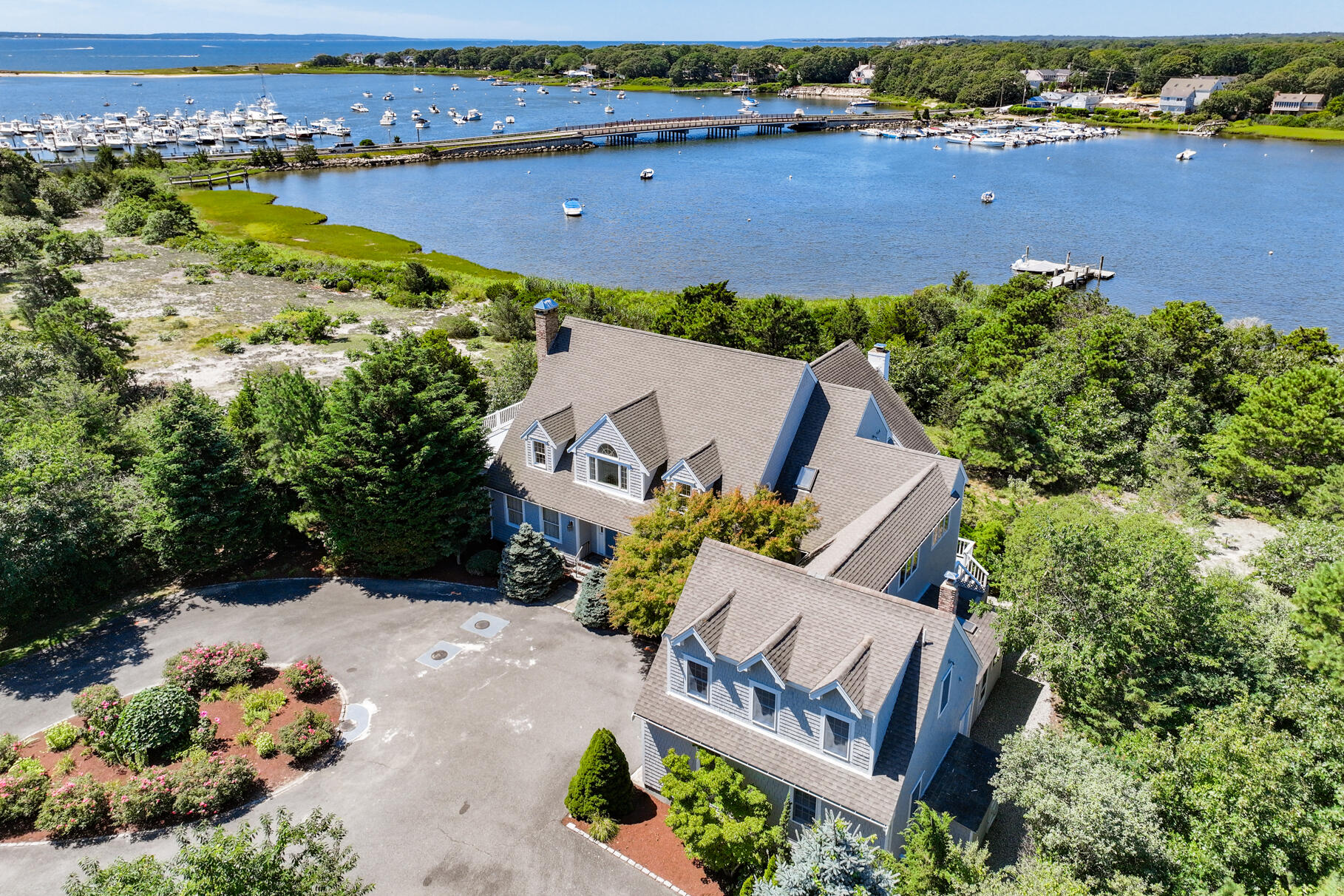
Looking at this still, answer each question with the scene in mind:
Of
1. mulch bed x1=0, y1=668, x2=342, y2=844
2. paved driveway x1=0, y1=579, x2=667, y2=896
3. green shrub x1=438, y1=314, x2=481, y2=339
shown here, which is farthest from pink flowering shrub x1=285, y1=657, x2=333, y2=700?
green shrub x1=438, y1=314, x2=481, y2=339

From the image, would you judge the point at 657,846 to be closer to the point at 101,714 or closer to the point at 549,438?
the point at 549,438

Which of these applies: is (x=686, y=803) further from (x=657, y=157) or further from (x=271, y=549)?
(x=657, y=157)

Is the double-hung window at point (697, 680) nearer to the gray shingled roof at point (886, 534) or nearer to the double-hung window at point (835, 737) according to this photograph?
the double-hung window at point (835, 737)

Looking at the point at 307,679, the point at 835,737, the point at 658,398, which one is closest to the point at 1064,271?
the point at 658,398

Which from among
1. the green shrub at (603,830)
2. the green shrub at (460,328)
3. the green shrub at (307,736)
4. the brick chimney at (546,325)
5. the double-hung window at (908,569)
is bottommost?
the green shrub at (460,328)

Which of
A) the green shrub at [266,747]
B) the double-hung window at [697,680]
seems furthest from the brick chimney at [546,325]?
the green shrub at [266,747]

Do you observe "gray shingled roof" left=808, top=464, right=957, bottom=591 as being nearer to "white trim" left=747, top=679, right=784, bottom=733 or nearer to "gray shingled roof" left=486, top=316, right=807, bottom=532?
"white trim" left=747, top=679, right=784, bottom=733
